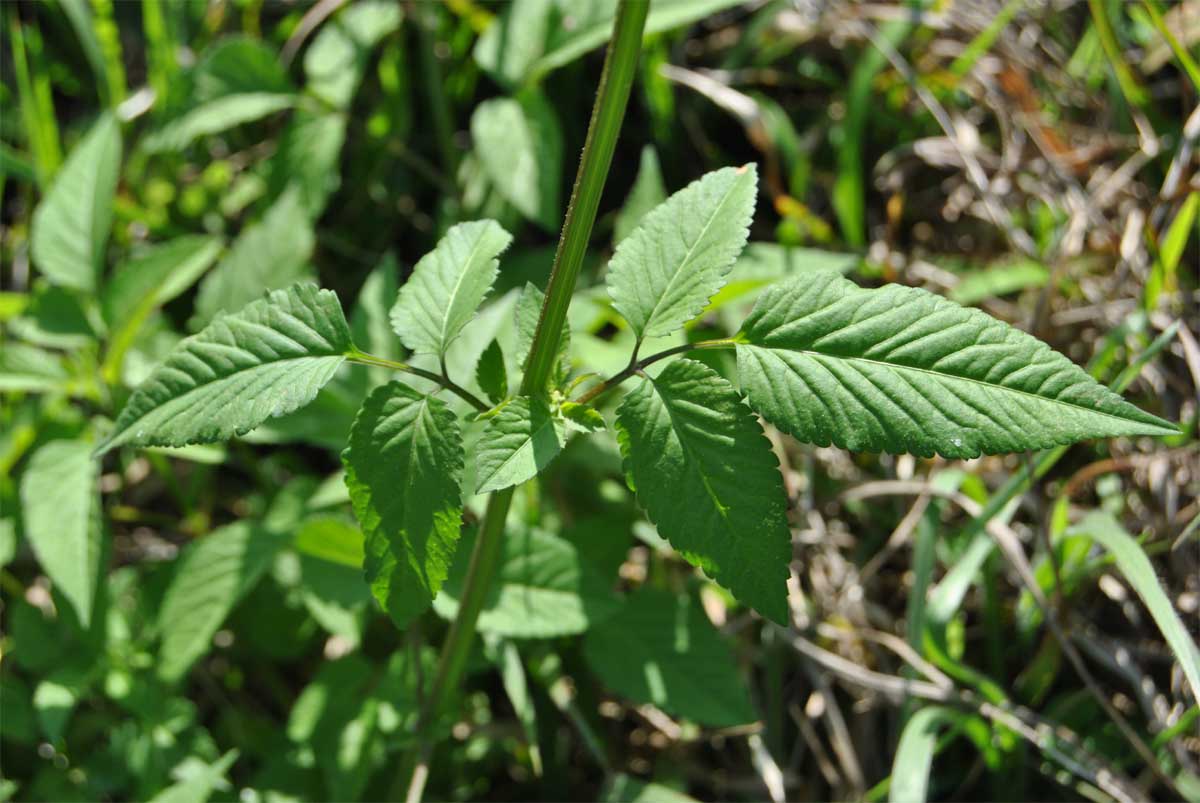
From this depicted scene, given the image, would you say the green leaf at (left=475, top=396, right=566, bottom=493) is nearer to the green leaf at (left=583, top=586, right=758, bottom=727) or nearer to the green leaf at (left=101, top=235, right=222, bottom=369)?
the green leaf at (left=583, top=586, right=758, bottom=727)

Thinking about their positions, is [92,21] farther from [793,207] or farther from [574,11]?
[793,207]

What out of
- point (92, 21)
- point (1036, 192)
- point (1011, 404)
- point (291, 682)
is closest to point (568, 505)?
point (291, 682)

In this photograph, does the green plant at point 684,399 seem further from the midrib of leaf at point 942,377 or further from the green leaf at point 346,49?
the green leaf at point 346,49

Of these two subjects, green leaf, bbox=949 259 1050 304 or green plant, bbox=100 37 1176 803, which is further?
green leaf, bbox=949 259 1050 304

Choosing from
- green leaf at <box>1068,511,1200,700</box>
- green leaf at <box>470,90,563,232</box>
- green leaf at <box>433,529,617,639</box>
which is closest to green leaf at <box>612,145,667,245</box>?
green leaf at <box>470,90,563,232</box>

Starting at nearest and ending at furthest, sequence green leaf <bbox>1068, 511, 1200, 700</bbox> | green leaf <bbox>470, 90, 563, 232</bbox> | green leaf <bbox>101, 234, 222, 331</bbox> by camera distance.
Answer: green leaf <bbox>1068, 511, 1200, 700</bbox> → green leaf <bbox>101, 234, 222, 331</bbox> → green leaf <bbox>470, 90, 563, 232</bbox>

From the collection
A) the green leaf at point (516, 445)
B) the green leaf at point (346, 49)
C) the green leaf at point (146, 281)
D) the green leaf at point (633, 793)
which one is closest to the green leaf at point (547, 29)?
the green leaf at point (346, 49)

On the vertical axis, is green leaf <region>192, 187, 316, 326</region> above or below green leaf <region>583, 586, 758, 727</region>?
above

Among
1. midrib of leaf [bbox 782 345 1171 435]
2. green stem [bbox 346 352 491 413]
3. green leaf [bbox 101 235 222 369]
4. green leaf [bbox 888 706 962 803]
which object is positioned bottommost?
green leaf [bbox 888 706 962 803]
